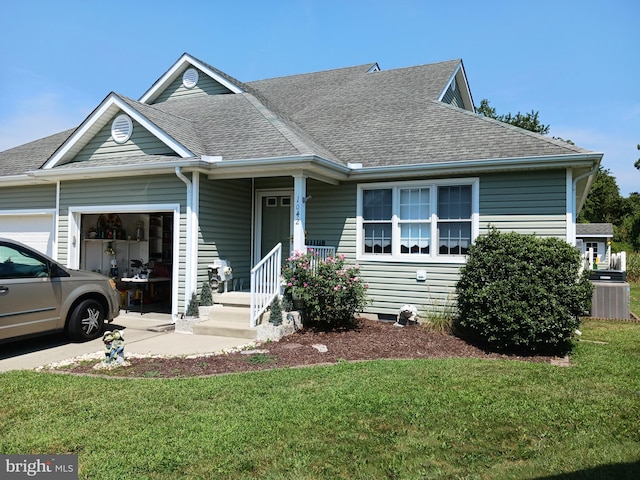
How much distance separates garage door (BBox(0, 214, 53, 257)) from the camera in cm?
1104

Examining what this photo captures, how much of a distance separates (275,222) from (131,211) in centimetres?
311

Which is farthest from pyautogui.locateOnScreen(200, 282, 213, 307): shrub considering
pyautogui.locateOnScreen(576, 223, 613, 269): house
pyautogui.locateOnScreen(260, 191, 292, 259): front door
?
pyautogui.locateOnScreen(576, 223, 613, 269): house

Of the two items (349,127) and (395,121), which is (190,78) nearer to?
(349,127)

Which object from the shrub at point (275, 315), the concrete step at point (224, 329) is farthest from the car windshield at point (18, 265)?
the shrub at point (275, 315)

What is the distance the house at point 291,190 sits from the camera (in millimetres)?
8367

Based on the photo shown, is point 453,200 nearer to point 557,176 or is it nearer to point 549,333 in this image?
point 557,176

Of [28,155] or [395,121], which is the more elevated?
[395,121]

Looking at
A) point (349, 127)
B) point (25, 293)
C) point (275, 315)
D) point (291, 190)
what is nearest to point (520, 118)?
point (349, 127)

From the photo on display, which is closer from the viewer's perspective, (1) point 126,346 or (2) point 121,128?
(1) point 126,346

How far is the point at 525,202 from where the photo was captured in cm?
829

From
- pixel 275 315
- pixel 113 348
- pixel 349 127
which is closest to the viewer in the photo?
pixel 113 348

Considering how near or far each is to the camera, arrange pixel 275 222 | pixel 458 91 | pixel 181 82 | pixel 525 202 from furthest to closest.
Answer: pixel 458 91 → pixel 181 82 → pixel 275 222 → pixel 525 202

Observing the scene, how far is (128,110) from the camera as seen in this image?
931cm

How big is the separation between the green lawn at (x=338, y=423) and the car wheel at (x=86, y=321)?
173cm
